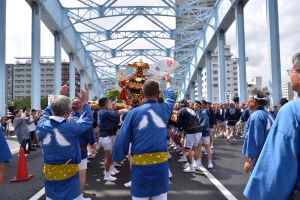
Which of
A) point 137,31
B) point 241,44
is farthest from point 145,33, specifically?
point 241,44

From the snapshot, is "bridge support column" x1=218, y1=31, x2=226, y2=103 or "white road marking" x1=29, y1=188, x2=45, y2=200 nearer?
"white road marking" x1=29, y1=188, x2=45, y2=200

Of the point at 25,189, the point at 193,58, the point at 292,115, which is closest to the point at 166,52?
the point at 193,58

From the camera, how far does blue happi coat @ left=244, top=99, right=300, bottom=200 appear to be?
1.38m

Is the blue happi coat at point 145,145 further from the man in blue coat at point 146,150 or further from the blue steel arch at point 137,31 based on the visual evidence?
the blue steel arch at point 137,31

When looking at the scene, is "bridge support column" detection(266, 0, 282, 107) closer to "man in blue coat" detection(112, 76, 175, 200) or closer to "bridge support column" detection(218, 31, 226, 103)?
"bridge support column" detection(218, 31, 226, 103)

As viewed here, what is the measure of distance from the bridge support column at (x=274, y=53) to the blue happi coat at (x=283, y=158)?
1051 centimetres

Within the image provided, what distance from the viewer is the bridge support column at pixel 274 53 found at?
1073 centimetres

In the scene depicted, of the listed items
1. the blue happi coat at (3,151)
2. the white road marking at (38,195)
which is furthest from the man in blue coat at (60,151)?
the white road marking at (38,195)

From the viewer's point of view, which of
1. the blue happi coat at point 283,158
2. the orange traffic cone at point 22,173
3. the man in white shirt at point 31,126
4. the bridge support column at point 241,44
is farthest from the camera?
the bridge support column at point 241,44

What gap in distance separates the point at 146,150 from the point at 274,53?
1040 centimetres

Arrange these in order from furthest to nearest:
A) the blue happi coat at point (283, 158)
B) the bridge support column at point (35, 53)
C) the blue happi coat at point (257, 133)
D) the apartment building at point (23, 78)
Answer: the apartment building at point (23, 78) < the bridge support column at point (35, 53) < the blue happi coat at point (257, 133) < the blue happi coat at point (283, 158)

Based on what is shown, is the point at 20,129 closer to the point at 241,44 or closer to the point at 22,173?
the point at 22,173

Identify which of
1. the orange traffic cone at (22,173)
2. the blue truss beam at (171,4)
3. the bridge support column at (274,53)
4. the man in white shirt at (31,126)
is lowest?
the orange traffic cone at (22,173)

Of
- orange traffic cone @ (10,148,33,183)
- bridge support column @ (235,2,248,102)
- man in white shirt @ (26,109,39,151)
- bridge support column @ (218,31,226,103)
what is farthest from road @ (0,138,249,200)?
bridge support column @ (218,31,226,103)
